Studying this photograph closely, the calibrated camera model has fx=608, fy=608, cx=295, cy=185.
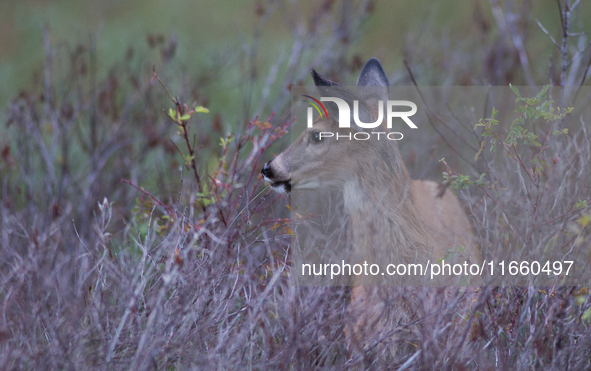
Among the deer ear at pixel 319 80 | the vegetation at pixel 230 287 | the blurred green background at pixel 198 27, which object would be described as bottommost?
the vegetation at pixel 230 287

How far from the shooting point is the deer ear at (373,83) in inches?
161

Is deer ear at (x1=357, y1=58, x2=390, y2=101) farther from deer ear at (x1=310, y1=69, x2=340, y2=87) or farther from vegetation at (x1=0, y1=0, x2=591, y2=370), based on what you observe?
deer ear at (x1=310, y1=69, x2=340, y2=87)

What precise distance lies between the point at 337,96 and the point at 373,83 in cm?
76

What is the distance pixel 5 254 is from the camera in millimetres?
3598

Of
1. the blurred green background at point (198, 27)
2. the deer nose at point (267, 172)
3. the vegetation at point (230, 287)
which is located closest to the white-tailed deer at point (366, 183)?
the deer nose at point (267, 172)

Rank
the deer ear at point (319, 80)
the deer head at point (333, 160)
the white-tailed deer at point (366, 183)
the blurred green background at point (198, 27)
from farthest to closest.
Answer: the blurred green background at point (198, 27) < the deer head at point (333, 160) < the white-tailed deer at point (366, 183) < the deer ear at point (319, 80)

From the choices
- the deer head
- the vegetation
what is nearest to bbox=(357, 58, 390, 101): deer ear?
the deer head

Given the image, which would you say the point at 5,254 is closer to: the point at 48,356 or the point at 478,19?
the point at 48,356

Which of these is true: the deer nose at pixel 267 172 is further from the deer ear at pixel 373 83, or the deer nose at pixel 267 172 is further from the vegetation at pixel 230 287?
the deer ear at pixel 373 83

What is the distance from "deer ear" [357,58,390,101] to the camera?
4082mm

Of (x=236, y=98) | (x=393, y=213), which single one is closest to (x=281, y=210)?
(x=393, y=213)

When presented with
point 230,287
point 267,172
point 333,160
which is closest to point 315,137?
point 333,160

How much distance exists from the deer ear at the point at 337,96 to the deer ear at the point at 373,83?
0.40 metres

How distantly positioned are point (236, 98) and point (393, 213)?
6.59 metres
